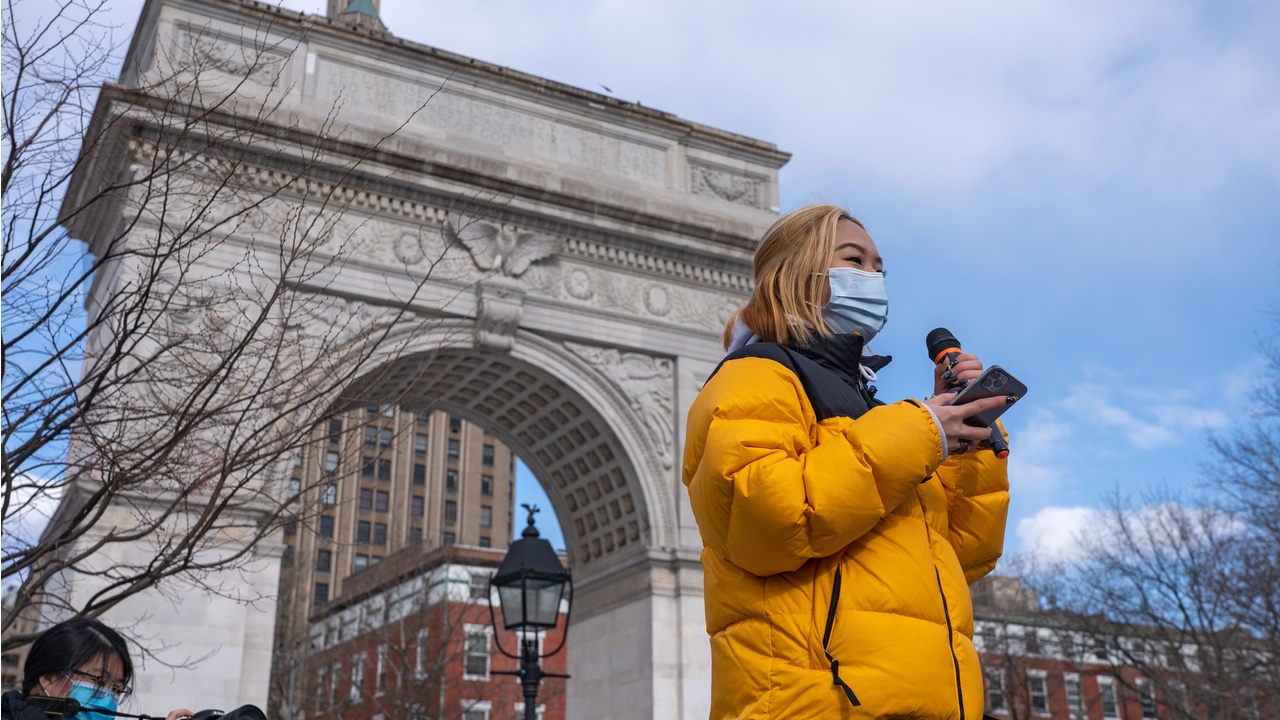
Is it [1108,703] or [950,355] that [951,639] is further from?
[1108,703]

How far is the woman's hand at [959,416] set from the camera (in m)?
2.77

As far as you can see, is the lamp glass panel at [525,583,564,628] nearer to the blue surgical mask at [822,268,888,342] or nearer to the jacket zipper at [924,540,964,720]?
the blue surgical mask at [822,268,888,342]

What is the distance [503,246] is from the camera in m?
19.5

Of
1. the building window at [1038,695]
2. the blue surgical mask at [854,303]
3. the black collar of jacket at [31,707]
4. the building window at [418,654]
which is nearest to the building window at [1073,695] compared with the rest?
the building window at [1038,695]

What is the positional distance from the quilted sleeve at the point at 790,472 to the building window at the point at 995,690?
3368 centimetres

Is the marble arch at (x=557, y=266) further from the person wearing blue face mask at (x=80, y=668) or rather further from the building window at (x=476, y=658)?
the building window at (x=476, y=658)

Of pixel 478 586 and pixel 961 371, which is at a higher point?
pixel 478 586

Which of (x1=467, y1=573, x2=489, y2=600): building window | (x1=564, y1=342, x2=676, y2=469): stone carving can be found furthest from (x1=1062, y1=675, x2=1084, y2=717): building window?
(x1=564, y1=342, x2=676, y2=469): stone carving

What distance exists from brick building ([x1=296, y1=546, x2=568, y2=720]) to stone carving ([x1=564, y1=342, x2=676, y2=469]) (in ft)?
33.8

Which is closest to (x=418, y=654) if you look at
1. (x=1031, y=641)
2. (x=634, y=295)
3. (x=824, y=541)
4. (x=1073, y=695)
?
(x=1031, y=641)

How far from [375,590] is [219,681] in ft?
57.0

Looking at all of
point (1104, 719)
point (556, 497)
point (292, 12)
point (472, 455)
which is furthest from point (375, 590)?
point (472, 455)

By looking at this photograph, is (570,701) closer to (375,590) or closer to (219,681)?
(219,681)

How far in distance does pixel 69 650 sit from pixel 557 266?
16914mm
